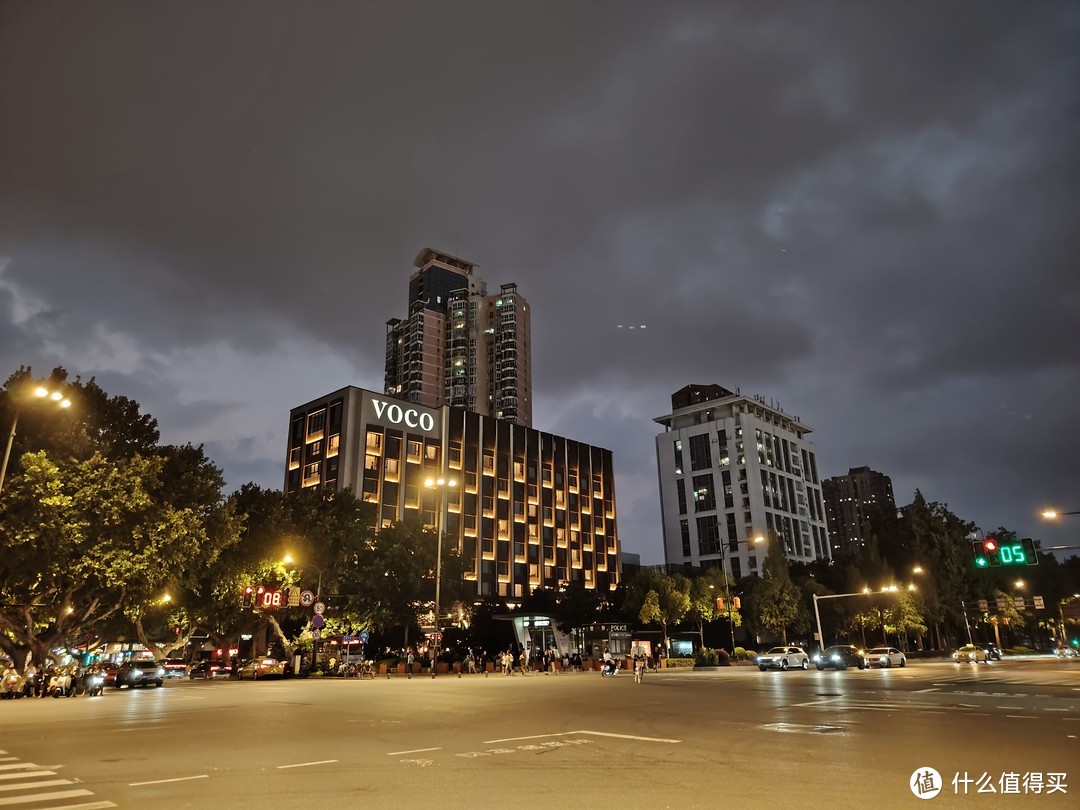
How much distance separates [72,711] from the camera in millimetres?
23453

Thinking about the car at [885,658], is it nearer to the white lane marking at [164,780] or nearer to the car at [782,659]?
the car at [782,659]

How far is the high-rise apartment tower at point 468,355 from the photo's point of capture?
544ft

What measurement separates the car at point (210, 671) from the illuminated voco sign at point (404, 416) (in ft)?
122

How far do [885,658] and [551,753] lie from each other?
163ft

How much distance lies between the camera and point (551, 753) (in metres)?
12.2

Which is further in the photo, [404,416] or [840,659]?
[404,416]

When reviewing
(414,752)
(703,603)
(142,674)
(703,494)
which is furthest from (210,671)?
(703,494)

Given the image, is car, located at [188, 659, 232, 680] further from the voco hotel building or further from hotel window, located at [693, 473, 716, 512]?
hotel window, located at [693, 473, 716, 512]

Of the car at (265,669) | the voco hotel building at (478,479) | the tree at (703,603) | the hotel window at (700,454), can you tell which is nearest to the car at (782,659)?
the tree at (703,603)

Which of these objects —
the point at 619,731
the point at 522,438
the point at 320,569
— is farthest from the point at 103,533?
the point at 522,438

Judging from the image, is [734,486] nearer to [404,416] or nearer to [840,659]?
[404,416]

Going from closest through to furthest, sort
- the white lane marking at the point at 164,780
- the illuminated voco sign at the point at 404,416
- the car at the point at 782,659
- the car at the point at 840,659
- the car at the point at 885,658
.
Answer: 1. the white lane marking at the point at 164,780
2. the car at the point at 782,659
3. the car at the point at 840,659
4. the car at the point at 885,658
5. the illuminated voco sign at the point at 404,416

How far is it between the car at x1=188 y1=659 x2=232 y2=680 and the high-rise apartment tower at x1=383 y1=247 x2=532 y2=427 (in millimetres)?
98055

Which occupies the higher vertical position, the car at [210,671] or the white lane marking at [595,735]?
the white lane marking at [595,735]
